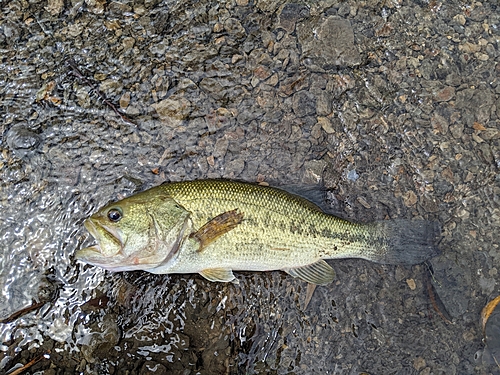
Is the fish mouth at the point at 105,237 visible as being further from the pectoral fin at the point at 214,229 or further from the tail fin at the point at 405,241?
the tail fin at the point at 405,241

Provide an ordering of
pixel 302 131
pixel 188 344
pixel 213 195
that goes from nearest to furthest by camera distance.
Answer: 1. pixel 213 195
2. pixel 188 344
3. pixel 302 131

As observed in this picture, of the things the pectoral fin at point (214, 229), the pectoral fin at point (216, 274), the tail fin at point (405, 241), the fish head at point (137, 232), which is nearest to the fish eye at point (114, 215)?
the fish head at point (137, 232)

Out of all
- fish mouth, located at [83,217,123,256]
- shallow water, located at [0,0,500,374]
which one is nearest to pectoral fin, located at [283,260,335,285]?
shallow water, located at [0,0,500,374]

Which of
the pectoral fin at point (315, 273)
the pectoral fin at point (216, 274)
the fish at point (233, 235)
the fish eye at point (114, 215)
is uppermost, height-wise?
the fish eye at point (114, 215)

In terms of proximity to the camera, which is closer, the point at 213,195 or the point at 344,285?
the point at 213,195

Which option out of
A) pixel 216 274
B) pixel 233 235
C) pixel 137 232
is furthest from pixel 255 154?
pixel 137 232

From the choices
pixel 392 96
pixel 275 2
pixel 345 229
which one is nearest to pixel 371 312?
pixel 345 229

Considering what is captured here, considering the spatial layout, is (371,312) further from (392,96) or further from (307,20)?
(307,20)
